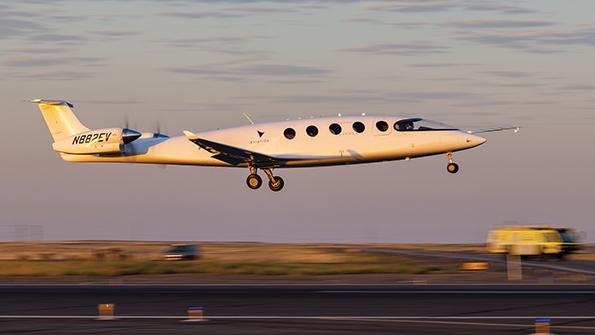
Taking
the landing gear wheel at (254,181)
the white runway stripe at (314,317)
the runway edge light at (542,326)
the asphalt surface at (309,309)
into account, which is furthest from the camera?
the landing gear wheel at (254,181)

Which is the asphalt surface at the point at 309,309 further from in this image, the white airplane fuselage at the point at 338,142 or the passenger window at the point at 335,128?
the passenger window at the point at 335,128

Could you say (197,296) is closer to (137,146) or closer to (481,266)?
(481,266)

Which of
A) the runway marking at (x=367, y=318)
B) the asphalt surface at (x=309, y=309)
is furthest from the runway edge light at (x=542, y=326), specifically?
Answer: the runway marking at (x=367, y=318)

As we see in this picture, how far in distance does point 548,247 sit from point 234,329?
3351 cm

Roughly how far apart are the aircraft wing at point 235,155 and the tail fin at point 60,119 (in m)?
7.05

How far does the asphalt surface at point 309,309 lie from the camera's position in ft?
69.4

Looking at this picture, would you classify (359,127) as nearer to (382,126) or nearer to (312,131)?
(382,126)

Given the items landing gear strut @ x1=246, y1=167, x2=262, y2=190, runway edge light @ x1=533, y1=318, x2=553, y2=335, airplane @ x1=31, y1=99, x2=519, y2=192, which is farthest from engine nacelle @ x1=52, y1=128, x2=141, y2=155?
runway edge light @ x1=533, y1=318, x2=553, y2=335

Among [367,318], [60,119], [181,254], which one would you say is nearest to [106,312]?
[367,318]

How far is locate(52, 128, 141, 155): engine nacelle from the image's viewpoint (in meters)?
50.3

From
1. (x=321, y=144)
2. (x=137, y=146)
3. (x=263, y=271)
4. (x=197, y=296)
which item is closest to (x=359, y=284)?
(x=197, y=296)

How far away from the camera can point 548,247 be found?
2052 inches

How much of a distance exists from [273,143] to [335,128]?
312 cm

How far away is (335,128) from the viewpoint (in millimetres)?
45906
